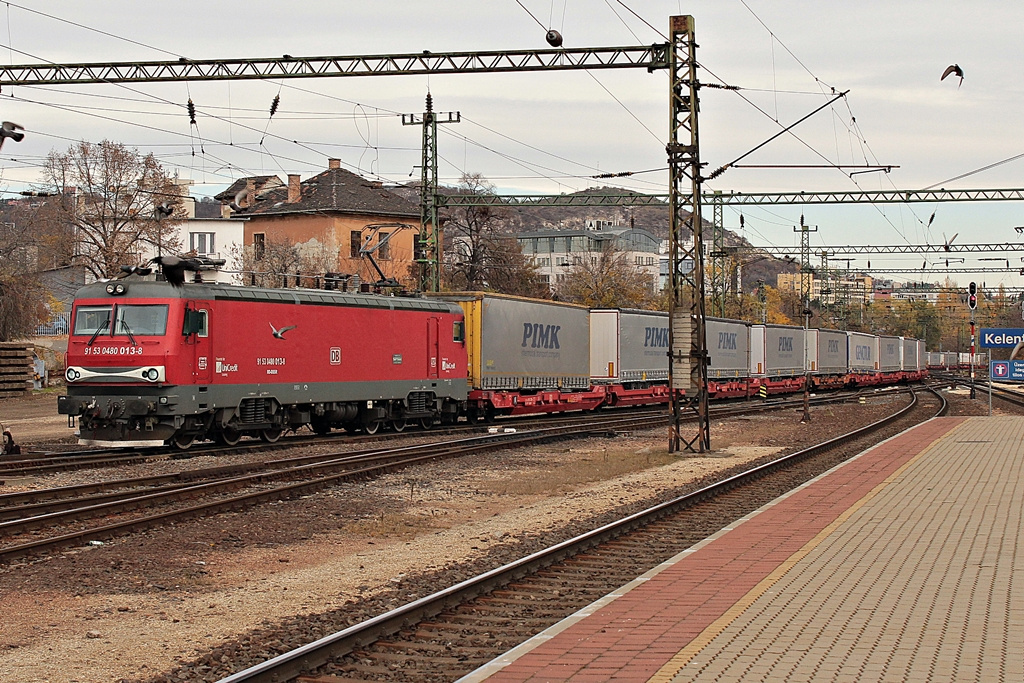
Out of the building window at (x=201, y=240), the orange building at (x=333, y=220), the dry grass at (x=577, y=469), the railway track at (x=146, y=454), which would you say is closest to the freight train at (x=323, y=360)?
the railway track at (x=146, y=454)

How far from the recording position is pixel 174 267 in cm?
2136

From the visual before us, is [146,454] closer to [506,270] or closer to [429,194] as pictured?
[429,194]

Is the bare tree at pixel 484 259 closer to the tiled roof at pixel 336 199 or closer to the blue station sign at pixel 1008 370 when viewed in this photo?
the tiled roof at pixel 336 199

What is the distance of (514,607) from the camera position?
9547mm

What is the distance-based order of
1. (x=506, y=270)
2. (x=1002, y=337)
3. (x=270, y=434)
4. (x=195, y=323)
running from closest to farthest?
1. (x=195, y=323)
2. (x=270, y=434)
3. (x=1002, y=337)
4. (x=506, y=270)

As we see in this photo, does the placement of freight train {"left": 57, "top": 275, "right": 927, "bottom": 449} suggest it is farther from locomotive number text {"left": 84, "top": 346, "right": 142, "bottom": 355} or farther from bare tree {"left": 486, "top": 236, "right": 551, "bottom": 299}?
bare tree {"left": 486, "top": 236, "right": 551, "bottom": 299}

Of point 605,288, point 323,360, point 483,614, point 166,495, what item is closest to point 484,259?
point 605,288

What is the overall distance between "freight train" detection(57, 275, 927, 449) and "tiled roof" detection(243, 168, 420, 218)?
34.4m

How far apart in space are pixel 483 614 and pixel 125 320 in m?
14.4

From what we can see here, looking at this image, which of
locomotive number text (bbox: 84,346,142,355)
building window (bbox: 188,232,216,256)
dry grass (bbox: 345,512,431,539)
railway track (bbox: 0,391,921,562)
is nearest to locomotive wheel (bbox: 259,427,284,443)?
railway track (bbox: 0,391,921,562)

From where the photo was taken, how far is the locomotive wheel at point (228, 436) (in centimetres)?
2339

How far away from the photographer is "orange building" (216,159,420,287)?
71.8 m

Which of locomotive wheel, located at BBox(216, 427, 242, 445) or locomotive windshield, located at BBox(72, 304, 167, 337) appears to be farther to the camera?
locomotive wheel, located at BBox(216, 427, 242, 445)

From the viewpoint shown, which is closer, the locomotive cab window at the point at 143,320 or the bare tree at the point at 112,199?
the locomotive cab window at the point at 143,320
